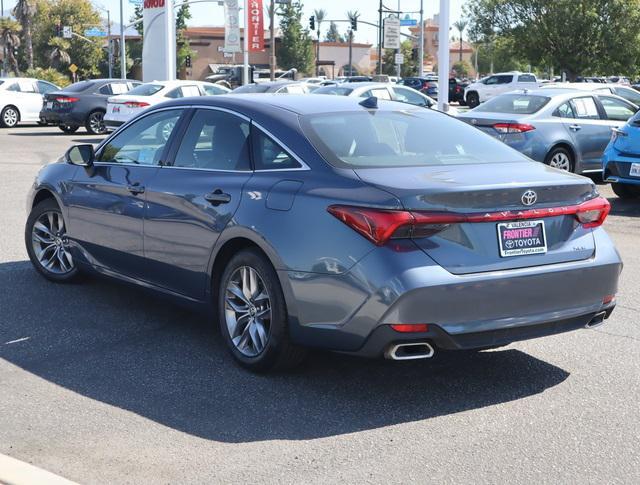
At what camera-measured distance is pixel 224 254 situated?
5.75m

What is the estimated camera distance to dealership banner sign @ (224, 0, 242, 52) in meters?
44.3

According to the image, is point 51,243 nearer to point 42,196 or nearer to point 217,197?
point 42,196

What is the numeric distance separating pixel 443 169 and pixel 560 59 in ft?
168

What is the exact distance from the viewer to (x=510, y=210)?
4.98 meters

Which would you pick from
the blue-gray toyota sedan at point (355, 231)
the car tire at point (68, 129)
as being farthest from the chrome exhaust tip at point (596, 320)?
the car tire at point (68, 129)

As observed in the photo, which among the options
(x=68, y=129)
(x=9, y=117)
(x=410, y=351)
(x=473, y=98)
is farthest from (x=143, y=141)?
(x=473, y=98)

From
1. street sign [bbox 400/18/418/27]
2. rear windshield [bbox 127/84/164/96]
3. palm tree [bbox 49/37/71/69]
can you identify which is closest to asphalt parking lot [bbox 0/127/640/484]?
rear windshield [bbox 127/84/164/96]

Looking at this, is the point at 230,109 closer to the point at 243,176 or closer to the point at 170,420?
the point at 243,176

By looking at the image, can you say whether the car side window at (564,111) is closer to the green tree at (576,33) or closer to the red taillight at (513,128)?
the red taillight at (513,128)

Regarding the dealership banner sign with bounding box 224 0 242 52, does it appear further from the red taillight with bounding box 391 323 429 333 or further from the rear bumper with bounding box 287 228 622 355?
the red taillight with bounding box 391 323 429 333

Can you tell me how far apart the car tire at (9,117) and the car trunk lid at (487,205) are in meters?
26.1

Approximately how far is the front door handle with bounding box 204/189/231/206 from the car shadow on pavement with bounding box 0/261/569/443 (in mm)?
945

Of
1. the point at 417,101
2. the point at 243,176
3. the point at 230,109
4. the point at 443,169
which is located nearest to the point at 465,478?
the point at 443,169

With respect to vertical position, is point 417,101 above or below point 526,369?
above
